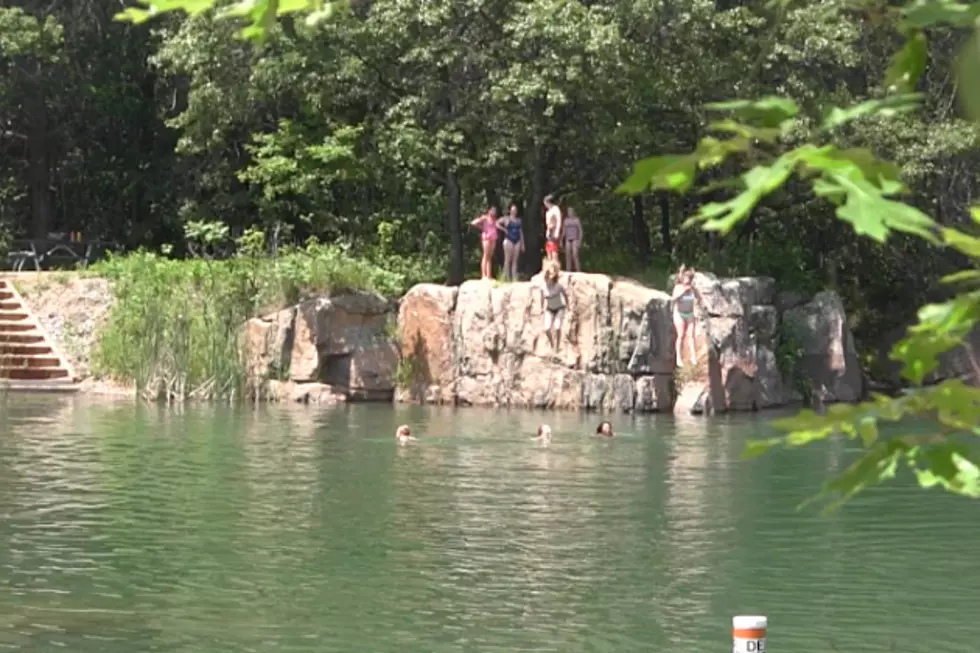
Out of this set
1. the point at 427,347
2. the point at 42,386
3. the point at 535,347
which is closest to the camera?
the point at 535,347

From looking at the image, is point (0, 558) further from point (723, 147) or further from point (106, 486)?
point (723, 147)

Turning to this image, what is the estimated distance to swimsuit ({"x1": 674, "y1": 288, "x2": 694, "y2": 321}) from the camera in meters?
28.6

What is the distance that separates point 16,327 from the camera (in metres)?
32.8

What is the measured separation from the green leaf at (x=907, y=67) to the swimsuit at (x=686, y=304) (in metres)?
25.8

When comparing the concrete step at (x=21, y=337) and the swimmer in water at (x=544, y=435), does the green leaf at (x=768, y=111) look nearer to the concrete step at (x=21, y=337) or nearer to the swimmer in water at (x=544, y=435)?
the swimmer in water at (x=544, y=435)

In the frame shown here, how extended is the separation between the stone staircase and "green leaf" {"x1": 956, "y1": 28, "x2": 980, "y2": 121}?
3024 centimetres

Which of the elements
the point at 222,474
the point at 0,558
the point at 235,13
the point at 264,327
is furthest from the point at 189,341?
the point at 235,13

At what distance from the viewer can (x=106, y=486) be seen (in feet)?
57.4

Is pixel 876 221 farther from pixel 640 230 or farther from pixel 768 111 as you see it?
pixel 640 230

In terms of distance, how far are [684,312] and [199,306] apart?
26.4 ft

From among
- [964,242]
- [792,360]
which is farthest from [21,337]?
[964,242]

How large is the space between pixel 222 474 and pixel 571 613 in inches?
325

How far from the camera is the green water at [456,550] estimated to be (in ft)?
35.0

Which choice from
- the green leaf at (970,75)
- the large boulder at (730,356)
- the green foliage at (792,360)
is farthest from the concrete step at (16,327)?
the green leaf at (970,75)
